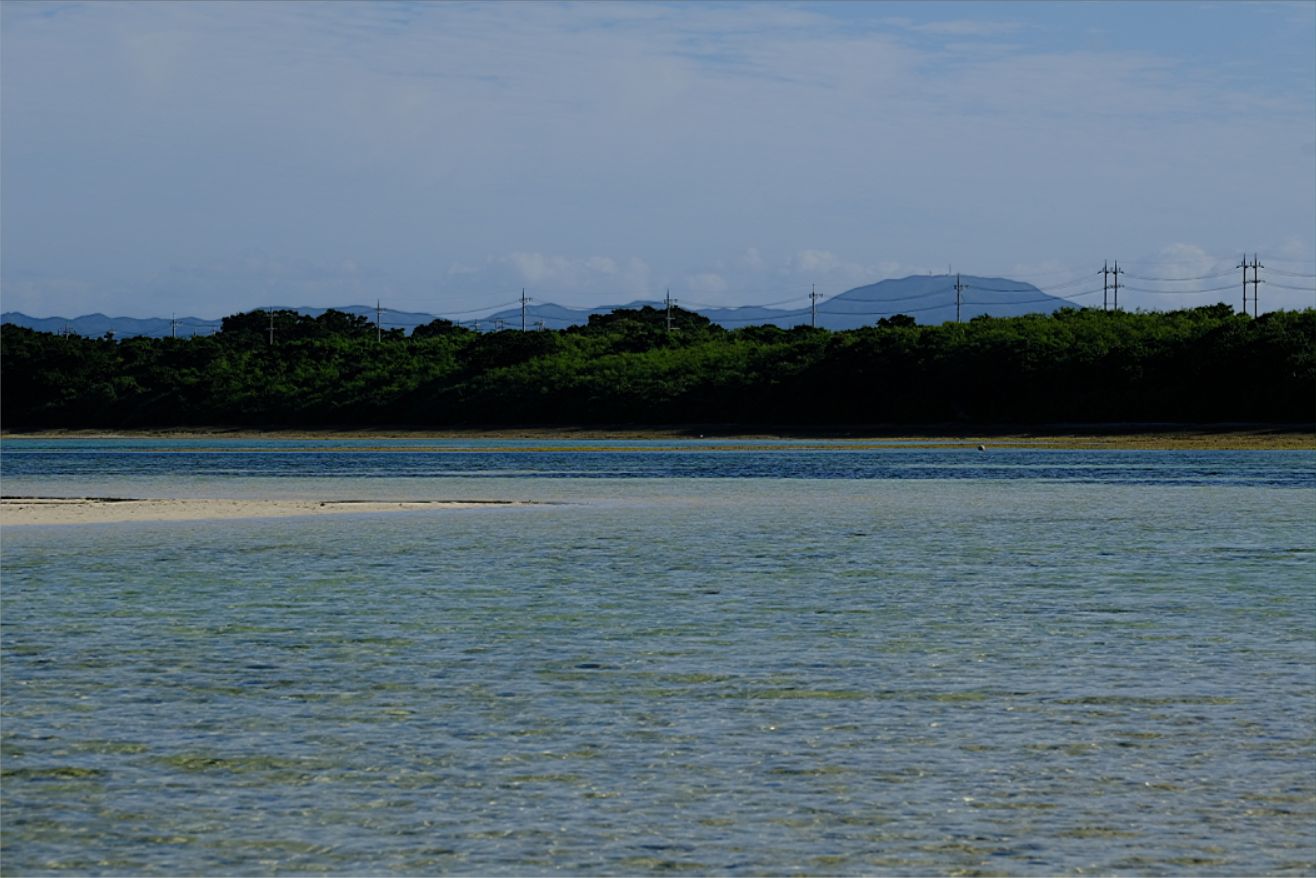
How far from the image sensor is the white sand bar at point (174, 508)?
141ft

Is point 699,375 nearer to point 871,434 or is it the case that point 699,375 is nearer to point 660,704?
point 871,434

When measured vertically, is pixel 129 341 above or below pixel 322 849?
above

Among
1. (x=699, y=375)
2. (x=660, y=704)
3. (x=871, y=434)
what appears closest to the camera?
(x=660, y=704)

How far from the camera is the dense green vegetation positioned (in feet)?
377

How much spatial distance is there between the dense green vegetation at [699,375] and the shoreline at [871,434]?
6.90 feet

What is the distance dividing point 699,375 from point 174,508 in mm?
95764

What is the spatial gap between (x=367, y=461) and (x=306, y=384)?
67952 mm

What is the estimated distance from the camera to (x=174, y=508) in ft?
153

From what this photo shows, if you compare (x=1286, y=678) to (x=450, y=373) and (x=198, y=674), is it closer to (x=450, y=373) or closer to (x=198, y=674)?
(x=198, y=674)

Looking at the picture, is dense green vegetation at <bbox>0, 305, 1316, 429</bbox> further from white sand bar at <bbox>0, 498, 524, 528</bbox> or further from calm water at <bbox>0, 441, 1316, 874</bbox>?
calm water at <bbox>0, 441, 1316, 874</bbox>

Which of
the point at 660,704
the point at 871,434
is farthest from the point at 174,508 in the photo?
the point at 871,434

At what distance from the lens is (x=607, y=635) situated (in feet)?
69.6

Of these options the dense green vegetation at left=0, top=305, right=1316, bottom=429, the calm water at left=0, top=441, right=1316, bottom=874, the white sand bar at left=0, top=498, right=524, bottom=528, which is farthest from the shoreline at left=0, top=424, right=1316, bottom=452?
the calm water at left=0, top=441, right=1316, bottom=874

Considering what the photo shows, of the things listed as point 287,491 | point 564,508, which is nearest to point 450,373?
point 287,491
